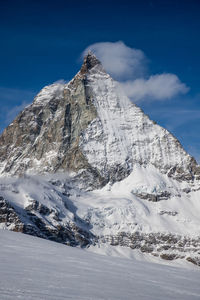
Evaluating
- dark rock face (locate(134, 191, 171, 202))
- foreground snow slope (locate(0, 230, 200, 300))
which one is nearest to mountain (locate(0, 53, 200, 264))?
dark rock face (locate(134, 191, 171, 202))

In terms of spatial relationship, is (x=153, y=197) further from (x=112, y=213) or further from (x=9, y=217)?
(x=9, y=217)

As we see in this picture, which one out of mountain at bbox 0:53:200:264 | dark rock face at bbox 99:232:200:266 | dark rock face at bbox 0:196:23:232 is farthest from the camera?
dark rock face at bbox 99:232:200:266

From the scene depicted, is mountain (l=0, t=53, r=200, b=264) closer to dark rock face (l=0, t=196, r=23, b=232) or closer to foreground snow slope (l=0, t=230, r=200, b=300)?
dark rock face (l=0, t=196, r=23, b=232)

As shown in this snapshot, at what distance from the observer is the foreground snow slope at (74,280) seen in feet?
44.2

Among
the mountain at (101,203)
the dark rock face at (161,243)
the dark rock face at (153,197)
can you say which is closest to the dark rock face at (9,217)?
the mountain at (101,203)

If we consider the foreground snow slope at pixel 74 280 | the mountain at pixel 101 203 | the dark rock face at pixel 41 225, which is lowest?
the foreground snow slope at pixel 74 280

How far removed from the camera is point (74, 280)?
16.2 m

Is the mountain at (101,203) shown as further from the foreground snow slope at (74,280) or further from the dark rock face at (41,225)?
the foreground snow slope at (74,280)

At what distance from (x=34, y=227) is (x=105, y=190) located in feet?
200

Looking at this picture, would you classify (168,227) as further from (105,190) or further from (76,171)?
(76,171)

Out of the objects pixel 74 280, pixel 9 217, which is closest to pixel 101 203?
pixel 9 217

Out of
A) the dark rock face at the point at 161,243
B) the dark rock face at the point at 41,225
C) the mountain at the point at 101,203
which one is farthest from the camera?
the dark rock face at the point at 161,243

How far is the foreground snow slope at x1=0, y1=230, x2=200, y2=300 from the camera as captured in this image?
44.2 feet

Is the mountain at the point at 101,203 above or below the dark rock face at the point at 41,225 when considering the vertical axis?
above
